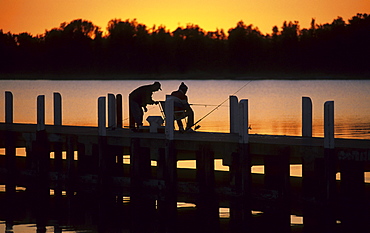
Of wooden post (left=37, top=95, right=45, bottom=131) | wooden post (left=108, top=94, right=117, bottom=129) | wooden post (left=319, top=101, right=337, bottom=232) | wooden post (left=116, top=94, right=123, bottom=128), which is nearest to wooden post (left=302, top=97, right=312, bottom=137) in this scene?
wooden post (left=319, top=101, right=337, bottom=232)

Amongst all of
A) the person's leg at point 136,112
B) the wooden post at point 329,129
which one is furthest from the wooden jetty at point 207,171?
the person's leg at point 136,112

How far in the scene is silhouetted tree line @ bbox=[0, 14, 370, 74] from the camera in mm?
127312

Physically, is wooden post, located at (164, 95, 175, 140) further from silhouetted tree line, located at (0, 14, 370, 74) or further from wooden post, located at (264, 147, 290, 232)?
silhouetted tree line, located at (0, 14, 370, 74)

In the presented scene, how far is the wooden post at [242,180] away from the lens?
1891 centimetres

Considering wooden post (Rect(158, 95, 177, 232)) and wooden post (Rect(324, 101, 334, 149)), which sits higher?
wooden post (Rect(324, 101, 334, 149))

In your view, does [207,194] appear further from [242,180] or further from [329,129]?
[329,129]

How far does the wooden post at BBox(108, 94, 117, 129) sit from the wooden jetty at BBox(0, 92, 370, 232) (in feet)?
0.11

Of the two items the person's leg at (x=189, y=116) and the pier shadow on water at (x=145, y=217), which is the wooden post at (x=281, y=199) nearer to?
the pier shadow on water at (x=145, y=217)

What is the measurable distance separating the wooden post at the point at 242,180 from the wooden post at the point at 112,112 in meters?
5.03

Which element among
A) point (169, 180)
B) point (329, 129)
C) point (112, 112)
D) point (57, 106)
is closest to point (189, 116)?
point (169, 180)

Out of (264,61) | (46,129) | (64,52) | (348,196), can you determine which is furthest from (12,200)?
(64,52)

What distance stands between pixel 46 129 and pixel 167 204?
5.52 m

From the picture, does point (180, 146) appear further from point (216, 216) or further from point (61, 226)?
point (61, 226)

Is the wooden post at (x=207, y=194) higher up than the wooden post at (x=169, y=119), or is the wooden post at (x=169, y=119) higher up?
the wooden post at (x=169, y=119)
